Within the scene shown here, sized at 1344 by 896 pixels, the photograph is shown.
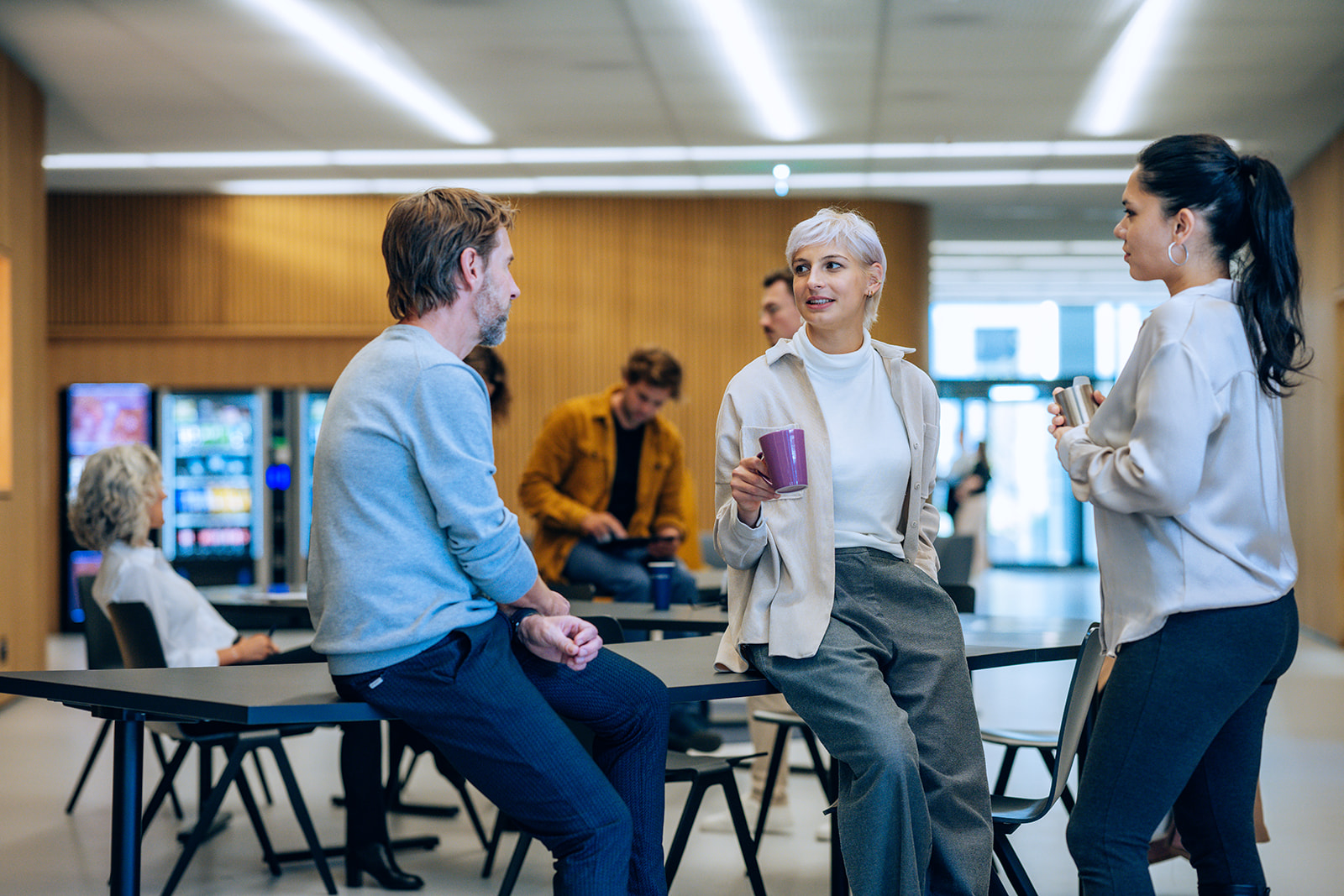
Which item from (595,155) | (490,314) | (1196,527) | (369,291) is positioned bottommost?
(1196,527)

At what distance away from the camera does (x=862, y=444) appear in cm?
219

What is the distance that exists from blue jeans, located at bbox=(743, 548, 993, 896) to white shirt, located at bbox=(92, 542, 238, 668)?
6.44ft

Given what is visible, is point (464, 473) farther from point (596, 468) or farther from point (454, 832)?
point (596, 468)

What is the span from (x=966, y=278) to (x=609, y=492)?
974 centimetres

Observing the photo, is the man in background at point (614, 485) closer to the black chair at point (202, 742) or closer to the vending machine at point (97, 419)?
the black chair at point (202, 742)

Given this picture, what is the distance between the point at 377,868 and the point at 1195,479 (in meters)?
2.43

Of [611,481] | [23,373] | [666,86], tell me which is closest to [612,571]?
[611,481]

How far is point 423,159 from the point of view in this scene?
8125 millimetres

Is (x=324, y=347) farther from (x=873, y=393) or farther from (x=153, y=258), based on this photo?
(x=873, y=393)

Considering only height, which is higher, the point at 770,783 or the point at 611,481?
the point at 611,481

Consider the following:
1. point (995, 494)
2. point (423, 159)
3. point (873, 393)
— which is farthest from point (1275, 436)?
point (995, 494)

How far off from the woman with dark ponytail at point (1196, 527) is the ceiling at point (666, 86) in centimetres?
388

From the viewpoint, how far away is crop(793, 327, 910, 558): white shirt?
7.11ft

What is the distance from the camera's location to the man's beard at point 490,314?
1.94m
